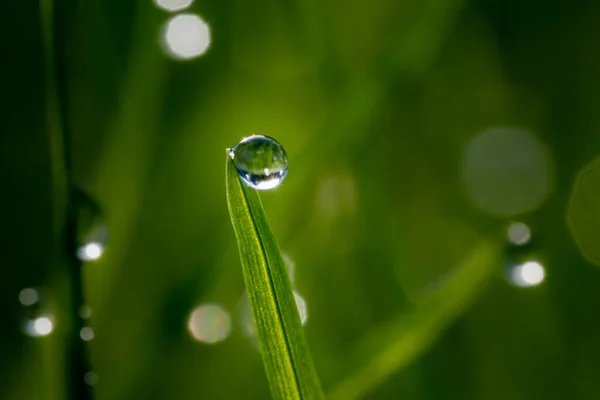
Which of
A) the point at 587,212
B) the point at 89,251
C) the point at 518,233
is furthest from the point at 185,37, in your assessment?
the point at 587,212

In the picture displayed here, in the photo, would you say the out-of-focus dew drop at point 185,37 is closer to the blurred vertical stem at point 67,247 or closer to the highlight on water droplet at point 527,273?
the blurred vertical stem at point 67,247

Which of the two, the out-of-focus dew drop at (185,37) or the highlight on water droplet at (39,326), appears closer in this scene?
the highlight on water droplet at (39,326)

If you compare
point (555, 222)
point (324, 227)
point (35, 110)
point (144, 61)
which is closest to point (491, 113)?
point (555, 222)

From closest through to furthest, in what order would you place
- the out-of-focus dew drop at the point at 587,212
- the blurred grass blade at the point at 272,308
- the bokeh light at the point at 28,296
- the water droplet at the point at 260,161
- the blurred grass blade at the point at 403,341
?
the blurred grass blade at the point at 272,308, the water droplet at the point at 260,161, the blurred grass blade at the point at 403,341, the bokeh light at the point at 28,296, the out-of-focus dew drop at the point at 587,212

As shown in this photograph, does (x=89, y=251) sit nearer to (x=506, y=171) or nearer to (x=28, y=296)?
(x=28, y=296)

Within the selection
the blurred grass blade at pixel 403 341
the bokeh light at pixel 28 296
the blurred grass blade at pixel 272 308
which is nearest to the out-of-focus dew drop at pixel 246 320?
the blurred grass blade at pixel 403 341

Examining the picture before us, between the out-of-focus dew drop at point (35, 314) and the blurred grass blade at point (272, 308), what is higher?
the out-of-focus dew drop at point (35, 314)

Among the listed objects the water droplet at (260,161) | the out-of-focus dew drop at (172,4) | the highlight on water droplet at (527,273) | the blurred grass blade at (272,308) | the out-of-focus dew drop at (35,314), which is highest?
the out-of-focus dew drop at (172,4)
